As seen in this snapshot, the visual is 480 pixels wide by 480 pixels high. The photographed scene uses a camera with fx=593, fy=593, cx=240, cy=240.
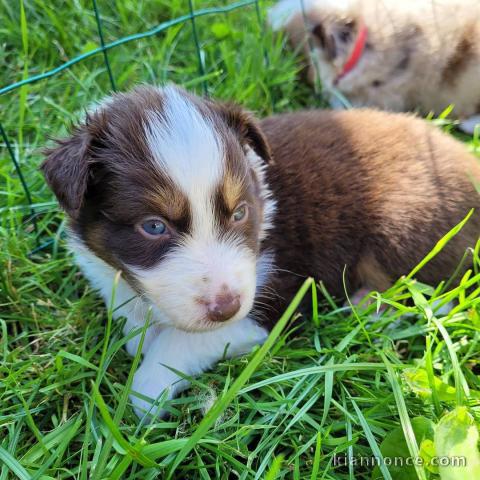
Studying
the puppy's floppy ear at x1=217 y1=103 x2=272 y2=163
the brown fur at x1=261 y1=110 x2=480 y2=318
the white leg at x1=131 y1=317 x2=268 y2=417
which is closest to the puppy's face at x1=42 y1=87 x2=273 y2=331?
the puppy's floppy ear at x1=217 y1=103 x2=272 y2=163

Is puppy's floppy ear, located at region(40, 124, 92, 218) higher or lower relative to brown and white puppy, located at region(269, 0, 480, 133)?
higher

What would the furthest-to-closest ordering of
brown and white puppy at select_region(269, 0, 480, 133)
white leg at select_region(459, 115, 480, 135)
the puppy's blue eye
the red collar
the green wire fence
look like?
1. the red collar
2. brown and white puppy at select_region(269, 0, 480, 133)
3. white leg at select_region(459, 115, 480, 135)
4. the green wire fence
5. the puppy's blue eye

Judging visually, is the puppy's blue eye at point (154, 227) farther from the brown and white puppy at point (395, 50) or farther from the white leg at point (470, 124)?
the white leg at point (470, 124)

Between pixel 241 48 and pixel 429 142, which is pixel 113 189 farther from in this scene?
pixel 241 48

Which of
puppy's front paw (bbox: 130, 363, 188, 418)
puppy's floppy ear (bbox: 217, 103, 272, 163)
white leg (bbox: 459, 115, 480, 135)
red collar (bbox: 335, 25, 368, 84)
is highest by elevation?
puppy's floppy ear (bbox: 217, 103, 272, 163)

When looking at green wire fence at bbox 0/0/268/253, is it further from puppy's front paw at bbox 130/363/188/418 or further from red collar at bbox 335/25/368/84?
puppy's front paw at bbox 130/363/188/418

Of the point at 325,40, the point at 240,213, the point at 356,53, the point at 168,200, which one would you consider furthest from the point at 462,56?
the point at 168,200

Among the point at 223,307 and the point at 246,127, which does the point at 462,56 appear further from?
the point at 223,307

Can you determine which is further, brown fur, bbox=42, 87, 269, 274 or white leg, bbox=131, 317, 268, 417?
white leg, bbox=131, 317, 268, 417
